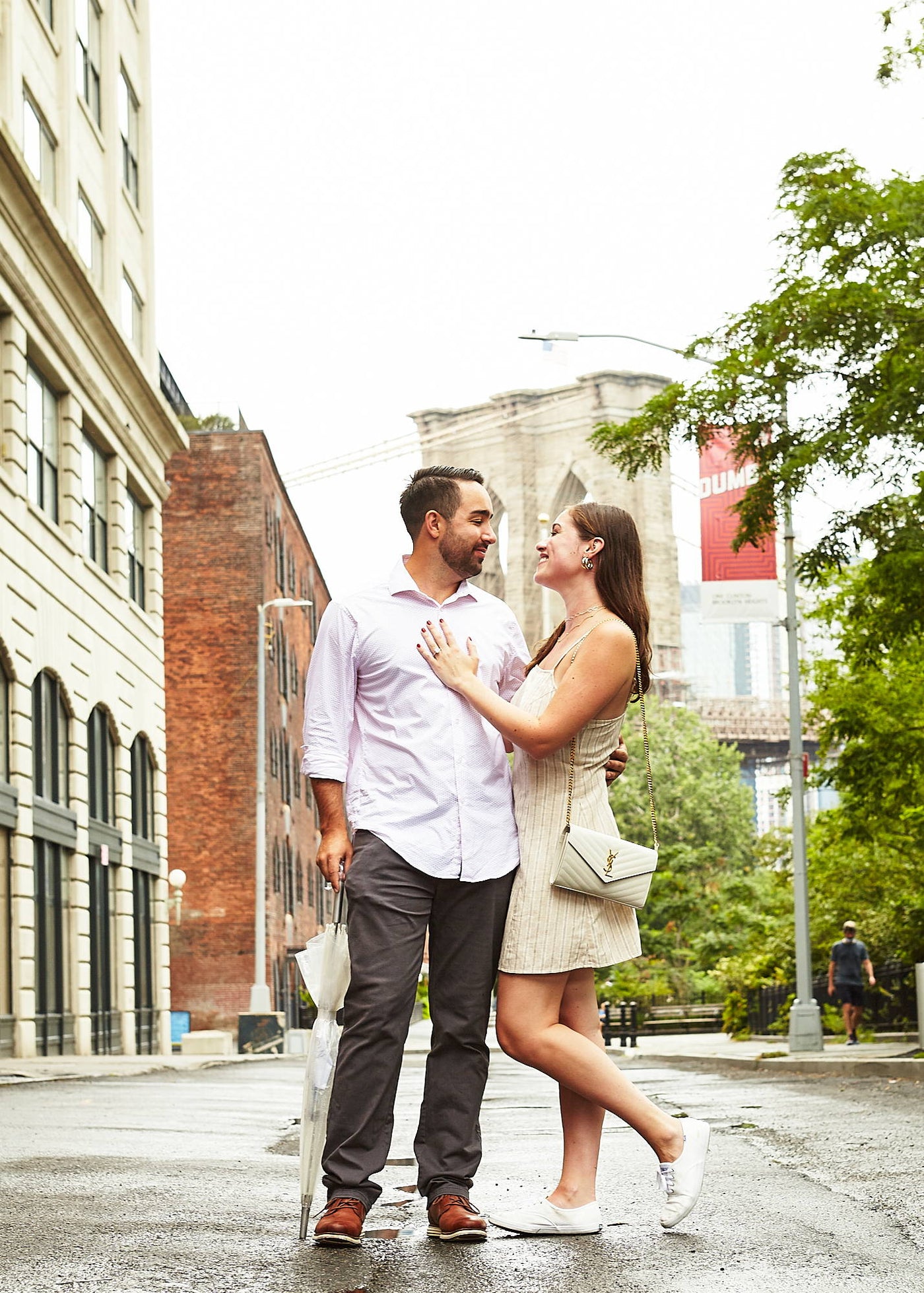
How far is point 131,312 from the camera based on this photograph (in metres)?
34.4

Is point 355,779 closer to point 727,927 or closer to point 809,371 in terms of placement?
point 809,371

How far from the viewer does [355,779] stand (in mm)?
4996

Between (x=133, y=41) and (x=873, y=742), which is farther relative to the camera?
(x=133, y=41)

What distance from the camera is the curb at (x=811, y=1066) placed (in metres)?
15.5

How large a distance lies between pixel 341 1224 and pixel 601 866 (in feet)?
3.63

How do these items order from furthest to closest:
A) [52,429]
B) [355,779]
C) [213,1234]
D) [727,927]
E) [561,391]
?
[561,391] < [727,927] < [52,429] < [355,779] < [213,1234]

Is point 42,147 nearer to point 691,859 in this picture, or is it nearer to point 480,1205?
point 480,1205

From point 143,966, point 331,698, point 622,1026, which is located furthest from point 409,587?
point 622,1026

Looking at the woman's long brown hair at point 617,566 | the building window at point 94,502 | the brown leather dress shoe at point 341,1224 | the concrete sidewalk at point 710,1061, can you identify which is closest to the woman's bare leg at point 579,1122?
the brown leather dress shoe at point 341,1224

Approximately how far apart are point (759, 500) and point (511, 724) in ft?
40.1

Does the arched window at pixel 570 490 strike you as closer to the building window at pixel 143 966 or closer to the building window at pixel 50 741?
the building window at pixel 143 966

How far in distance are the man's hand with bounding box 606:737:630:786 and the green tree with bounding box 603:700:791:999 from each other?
42.7 meters

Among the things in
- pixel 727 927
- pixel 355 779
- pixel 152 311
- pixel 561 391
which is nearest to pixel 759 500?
pixel 355 779

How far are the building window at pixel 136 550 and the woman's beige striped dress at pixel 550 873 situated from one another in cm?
2832
